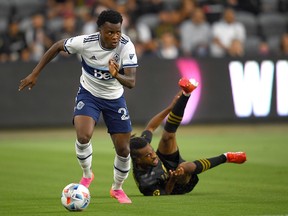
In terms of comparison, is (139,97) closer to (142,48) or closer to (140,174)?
(142,48)

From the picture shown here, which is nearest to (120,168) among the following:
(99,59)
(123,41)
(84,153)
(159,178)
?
(84,153)

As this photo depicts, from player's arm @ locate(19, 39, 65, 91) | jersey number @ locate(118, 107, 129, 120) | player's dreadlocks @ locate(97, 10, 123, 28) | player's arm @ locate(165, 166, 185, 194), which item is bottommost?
player's arm @ locate(165, 166, 185, 194)

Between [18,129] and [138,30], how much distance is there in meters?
4.12

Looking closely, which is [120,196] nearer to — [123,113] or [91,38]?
[123,113]

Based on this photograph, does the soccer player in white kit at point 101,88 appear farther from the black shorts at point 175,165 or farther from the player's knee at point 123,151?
the black shorts at point 175,165

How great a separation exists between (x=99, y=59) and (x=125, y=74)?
463mm

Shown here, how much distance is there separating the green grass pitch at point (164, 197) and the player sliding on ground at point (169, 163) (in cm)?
22

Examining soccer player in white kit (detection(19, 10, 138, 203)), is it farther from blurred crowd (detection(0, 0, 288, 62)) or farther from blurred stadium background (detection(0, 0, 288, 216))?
blurred crowd (detection(0, 0, 288, 62))

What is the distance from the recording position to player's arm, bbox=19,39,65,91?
10.9m

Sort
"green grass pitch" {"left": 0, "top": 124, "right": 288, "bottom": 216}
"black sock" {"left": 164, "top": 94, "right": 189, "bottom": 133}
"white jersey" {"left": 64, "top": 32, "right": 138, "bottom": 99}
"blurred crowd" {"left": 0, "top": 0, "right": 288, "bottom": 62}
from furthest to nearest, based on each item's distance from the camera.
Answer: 1. "blurred crowd" {"left": 0, "top": 0, "right": 288, "bottom": 62}
2. "black sock" {"left": 164, "top": 94, "right": 189, "bottom": 133}
3. "white jersey" {"left": 64, "top": 32, "right": 138, "bottom": 99}
4. "green grass pitch" {"left": 0, "top": 124, "right": 288, "bottom": 216}

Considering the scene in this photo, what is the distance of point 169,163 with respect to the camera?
39.5ft

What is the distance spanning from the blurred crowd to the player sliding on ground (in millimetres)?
11100

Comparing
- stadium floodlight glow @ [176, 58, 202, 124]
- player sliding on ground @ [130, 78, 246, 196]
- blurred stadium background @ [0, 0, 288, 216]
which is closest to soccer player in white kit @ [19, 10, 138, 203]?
player sliding on ground @ [130, 78, 246, 196]

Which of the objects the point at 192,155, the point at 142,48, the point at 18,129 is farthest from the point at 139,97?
the point at 192,155
